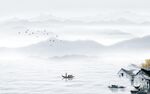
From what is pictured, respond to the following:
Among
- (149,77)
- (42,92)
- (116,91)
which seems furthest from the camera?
(42,92)

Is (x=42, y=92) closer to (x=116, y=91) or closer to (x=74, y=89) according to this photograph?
(x=74, y=89)

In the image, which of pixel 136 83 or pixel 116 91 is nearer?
pixel 116 91

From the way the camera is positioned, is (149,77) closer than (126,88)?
Yes

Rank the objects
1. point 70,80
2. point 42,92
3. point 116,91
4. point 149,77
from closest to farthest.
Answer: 1. point 149,77
2. point 116,91
3. point 42,92
4. point 70,80

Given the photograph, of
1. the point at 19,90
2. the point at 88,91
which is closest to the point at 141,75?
the point at 88,91

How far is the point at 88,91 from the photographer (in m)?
134

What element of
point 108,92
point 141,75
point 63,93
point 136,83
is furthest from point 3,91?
point 141,75

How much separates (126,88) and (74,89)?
18.7 meters

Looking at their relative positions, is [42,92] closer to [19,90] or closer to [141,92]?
[19,90]

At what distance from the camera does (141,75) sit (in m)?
104

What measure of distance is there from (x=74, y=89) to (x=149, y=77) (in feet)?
149

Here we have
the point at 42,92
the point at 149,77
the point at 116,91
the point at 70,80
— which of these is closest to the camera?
the point at 149,77

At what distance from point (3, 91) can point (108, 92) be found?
33.7 m

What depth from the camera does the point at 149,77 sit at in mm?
101188
